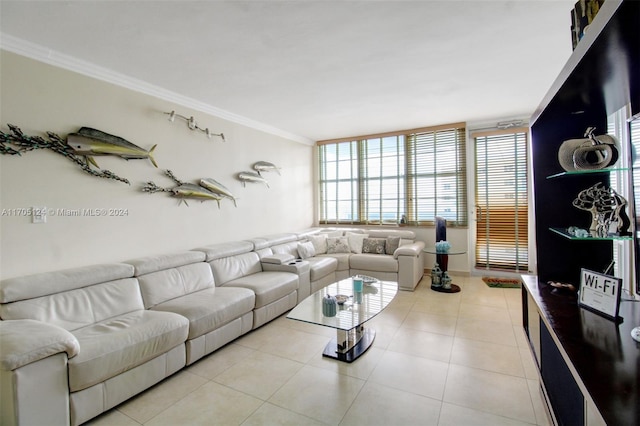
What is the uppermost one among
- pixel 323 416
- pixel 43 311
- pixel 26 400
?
pixel 43 311

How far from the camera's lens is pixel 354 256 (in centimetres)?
502

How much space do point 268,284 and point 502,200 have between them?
163 inches

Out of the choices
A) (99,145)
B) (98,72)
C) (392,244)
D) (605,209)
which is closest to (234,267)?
(99,145)

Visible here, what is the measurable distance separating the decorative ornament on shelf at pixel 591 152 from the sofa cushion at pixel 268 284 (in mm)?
2825

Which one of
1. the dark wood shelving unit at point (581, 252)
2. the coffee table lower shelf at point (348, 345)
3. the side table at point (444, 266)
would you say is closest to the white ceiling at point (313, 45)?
the dark wood shelving unit at point (581, 252)

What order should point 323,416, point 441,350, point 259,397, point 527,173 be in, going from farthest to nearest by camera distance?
point 527,173, point 441,350, point 259,397, point 323,416

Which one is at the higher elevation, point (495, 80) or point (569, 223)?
point (495, 80)

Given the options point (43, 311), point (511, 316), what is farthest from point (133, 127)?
point (511, 316)

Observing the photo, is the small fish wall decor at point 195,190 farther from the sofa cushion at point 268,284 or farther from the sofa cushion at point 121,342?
the sofa cushion at point 121,342

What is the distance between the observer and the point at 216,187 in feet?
13.5

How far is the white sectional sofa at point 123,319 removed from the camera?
167cm

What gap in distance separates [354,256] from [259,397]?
312cm

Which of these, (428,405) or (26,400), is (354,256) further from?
(26,400)

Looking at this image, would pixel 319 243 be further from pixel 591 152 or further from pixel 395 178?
pixel 591 152
